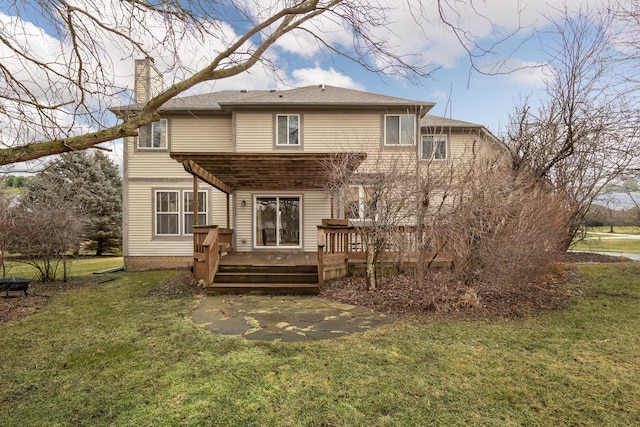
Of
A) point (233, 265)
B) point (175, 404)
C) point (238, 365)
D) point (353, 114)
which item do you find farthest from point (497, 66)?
point (353, 114)

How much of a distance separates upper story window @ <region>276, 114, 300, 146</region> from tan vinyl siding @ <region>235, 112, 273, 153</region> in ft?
1.30

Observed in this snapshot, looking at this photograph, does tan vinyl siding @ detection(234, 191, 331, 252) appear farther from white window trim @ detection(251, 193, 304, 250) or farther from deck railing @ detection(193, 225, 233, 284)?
deck railing @ detection(193, 225, 233, 284)

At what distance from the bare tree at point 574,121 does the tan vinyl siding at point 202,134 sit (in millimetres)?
9499

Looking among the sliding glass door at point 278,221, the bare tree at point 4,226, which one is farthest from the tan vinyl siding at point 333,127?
the bare tree at point 4,226

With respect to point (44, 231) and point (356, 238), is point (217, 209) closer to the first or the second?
point (44, 231)

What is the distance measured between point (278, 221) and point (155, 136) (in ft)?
18.1

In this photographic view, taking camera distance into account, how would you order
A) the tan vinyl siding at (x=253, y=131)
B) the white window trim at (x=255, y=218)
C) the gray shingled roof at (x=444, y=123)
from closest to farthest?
the tan vinyl siding at (x=253, y=131), the white window trim at (x=255, y=218), the gray shingled roof at (x=444, y=123)

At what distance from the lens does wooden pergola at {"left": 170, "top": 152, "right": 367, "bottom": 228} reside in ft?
25.1

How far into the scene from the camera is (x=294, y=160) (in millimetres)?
8062

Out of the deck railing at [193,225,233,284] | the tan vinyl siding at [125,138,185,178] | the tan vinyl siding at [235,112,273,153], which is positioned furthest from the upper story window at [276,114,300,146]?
the deck railing at [193,225,233,284]

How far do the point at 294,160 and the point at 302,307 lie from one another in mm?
3575

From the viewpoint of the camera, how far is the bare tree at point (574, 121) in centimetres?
847

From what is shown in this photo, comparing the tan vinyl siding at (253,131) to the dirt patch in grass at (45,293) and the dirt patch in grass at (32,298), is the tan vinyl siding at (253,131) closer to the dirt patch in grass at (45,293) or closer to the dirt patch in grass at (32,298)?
the dirt patch in grass at (45,293)

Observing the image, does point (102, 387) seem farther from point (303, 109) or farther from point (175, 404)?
point (303, 109)
